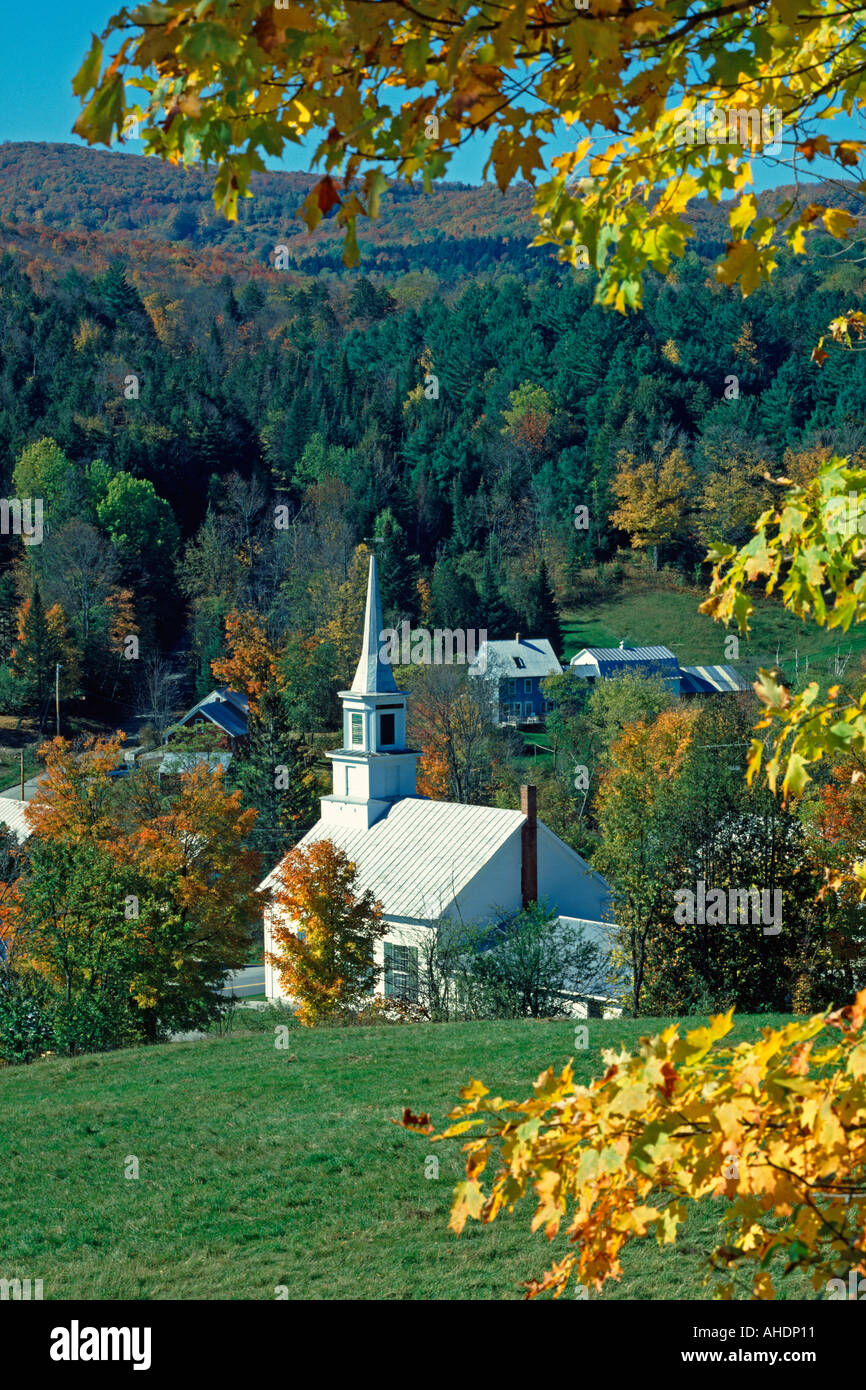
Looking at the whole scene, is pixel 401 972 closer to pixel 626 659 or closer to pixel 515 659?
pixel 515 659

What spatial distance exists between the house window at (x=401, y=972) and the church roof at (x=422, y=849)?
955 millimetres

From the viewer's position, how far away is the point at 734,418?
331 ft

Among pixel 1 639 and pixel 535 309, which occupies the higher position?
pixel 535 309

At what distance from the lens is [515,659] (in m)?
74.4

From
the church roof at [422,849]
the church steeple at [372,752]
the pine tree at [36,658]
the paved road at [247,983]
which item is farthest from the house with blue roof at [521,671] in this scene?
the church roof at [422,849]

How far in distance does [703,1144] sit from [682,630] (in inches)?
3324

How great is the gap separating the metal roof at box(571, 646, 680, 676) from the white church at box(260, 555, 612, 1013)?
35.9 meters

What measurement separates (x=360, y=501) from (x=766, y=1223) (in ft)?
294

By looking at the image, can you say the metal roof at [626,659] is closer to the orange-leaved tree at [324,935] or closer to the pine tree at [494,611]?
the pine tree at [494,611]

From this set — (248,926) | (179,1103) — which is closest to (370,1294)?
(179,1103)

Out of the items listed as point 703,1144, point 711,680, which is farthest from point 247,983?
point 711,680

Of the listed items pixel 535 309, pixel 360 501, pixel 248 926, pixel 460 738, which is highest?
pixel 535 309

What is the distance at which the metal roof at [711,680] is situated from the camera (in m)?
74.5

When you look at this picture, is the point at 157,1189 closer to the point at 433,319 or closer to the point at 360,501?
the point at 360,501
